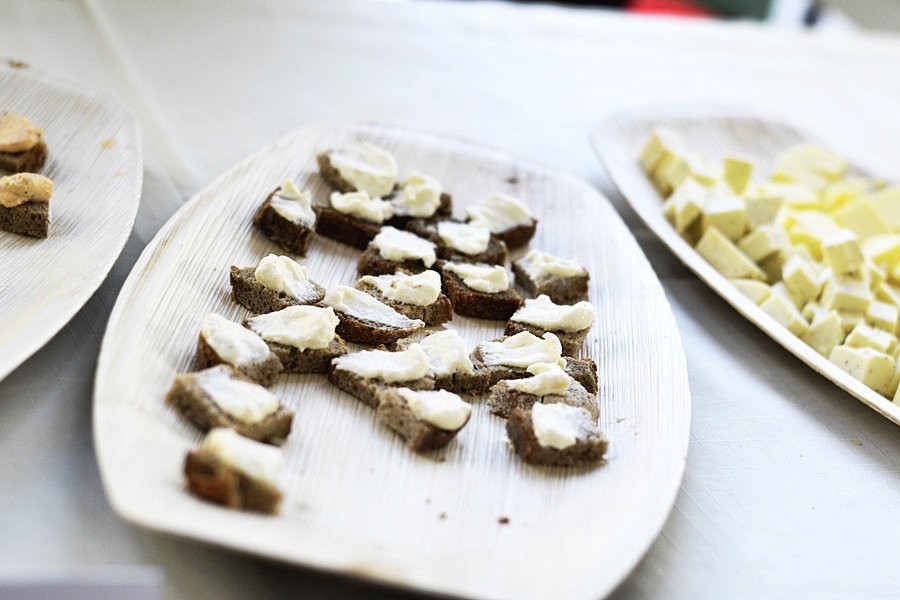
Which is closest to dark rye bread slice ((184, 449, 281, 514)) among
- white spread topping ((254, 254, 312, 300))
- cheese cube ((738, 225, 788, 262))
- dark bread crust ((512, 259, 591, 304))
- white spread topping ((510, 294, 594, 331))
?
white spread topping ((254, 254, 312, 300))

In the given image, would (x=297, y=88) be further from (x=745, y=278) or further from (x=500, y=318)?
(x=745, y=278)

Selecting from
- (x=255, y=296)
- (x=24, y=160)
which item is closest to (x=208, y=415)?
(x=255, y=296)

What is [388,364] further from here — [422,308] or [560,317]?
[560,317]

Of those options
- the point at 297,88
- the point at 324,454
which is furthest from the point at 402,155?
the point at 324,454

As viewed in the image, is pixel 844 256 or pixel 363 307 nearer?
pixel 363 307

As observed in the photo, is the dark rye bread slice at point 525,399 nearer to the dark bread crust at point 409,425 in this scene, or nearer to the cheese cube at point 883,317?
the dark bread crust at point 409,425

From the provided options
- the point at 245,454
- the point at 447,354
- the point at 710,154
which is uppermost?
the point at 245,454

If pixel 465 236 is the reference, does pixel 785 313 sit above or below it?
below
